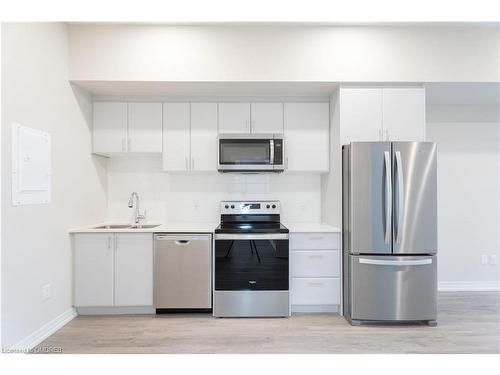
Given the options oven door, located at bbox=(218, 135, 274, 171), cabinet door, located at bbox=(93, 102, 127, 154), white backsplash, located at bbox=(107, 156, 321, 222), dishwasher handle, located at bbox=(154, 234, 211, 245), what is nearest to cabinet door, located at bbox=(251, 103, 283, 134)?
oven door, located at bbox=(218, 135, 274, 171)

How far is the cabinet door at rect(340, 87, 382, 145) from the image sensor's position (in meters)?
3.11

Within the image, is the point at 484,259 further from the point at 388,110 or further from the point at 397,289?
the point at 388,110

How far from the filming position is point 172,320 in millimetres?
3000

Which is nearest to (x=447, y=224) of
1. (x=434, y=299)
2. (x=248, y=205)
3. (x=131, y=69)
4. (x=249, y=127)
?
(x=434, y=299)

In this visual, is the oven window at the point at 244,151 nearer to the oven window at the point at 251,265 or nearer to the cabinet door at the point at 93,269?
the oven window at the point at 251,265

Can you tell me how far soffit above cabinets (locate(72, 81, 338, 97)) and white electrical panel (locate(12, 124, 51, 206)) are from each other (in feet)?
2.69

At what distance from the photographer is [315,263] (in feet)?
10.2

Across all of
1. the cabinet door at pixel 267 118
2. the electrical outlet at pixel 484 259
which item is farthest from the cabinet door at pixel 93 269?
the electrical outlet at pixel 484 259

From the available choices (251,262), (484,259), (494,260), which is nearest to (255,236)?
(251,262)

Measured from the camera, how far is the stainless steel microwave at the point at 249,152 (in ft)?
11.0

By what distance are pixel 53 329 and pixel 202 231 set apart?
151 centimetres

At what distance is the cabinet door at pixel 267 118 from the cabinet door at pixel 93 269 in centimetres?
188
